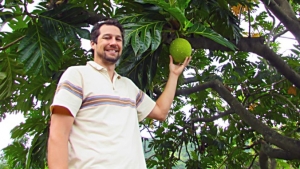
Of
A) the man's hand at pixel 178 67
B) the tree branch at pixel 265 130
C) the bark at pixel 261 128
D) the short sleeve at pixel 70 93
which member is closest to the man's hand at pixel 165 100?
the man's hand at pixel 178 67

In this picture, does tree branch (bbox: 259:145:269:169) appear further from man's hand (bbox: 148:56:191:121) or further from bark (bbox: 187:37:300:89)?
man's hand (bbox: 148:56:191:121)

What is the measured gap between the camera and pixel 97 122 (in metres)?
1.02

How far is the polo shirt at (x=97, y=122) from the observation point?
988mm

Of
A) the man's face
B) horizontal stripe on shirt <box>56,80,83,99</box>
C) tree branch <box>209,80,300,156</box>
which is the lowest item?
tree branch <box>209,80,300,156</box>

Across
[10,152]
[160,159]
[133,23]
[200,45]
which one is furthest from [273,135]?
[10,152]

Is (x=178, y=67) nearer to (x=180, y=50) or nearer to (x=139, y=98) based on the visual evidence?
(x=180, y=50)

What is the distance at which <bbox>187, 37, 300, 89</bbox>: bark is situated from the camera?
6.17 ft

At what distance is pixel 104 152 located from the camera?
993 millimetres

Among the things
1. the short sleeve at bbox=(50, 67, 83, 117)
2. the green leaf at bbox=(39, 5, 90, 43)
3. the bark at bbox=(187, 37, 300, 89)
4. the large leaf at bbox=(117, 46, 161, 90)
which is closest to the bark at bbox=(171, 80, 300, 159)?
the bark at bbox=(187, 37, 300, 89)

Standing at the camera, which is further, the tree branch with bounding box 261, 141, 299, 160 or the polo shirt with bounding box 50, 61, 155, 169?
the tree branch with bounding box 261, 141, 299, 160

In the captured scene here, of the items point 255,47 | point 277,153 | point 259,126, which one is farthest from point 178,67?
point 277,153

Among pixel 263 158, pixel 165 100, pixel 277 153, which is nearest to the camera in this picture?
pixel 165 100

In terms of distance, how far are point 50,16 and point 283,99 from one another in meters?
2.06

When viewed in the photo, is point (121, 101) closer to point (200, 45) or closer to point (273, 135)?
point (200, 45)
